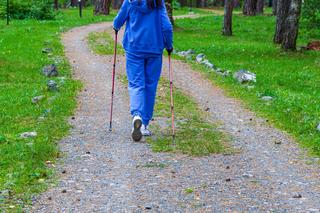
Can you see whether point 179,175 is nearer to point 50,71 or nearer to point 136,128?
point 136,128

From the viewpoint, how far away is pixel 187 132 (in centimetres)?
999

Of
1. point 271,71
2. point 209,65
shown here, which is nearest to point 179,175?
point 271,71

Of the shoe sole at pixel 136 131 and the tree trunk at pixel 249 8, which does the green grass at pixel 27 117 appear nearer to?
the shoe sole at pixel 136 131

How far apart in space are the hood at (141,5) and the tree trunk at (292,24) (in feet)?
41.8

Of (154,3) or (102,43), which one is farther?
(102,43)

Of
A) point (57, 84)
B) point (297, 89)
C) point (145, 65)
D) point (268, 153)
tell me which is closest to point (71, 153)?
point (145, 65)

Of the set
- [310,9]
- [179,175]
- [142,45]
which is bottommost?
[179,175]

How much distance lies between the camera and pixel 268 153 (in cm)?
880

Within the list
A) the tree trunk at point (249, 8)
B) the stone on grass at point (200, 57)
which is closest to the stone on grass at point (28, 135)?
the stone on grass at point (200, 57)

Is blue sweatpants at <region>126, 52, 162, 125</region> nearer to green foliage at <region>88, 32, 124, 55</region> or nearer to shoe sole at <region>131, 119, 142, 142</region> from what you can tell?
shoe sole at <region>131, 119, 142, 142</region>

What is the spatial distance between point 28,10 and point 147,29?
105 feet

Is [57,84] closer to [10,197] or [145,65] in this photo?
[145,65]

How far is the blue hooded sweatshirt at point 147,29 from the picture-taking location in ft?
30.3

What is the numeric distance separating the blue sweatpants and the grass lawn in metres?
2.37
